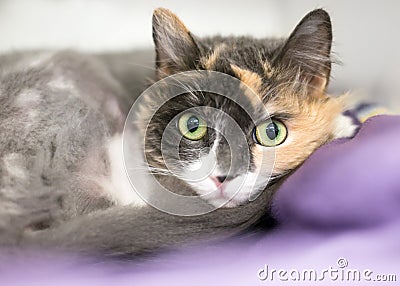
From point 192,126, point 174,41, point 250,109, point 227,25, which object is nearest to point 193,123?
point 192,126

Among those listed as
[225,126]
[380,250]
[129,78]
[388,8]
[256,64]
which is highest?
[388,8]

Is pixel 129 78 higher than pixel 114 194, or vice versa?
pixel 129 78

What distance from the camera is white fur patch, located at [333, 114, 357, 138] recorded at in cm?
133

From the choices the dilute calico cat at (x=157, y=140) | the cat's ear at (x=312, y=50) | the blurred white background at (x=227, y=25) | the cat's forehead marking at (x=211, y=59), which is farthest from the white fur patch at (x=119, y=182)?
the blurred white background at (x=227, y=25)

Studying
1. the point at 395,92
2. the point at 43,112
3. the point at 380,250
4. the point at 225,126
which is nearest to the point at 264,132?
the point at 225,126

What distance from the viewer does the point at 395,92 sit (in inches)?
79.2

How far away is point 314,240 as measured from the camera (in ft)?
3.43

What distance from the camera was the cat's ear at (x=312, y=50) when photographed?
Answer: 4.03 feet

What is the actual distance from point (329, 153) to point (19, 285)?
2.05ft

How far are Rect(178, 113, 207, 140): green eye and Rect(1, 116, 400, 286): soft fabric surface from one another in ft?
0.72

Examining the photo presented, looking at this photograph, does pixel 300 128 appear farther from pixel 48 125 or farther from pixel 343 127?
pixel 48 125

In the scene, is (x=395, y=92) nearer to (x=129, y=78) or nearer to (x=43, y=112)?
(x=129, y=78)

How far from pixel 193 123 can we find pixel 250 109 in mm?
125

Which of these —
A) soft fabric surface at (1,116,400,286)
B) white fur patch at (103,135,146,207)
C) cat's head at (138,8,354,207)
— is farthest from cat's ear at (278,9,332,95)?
white fur patch at (103,135,146,207)
